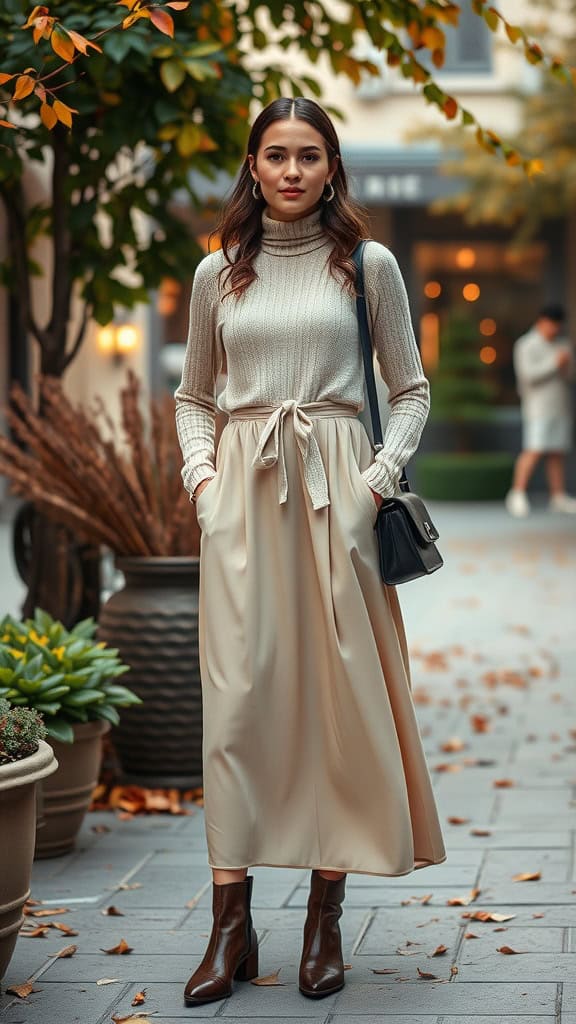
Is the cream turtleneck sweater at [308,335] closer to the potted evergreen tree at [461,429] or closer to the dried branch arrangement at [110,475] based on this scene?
the dried branch arrangement at [110,475]

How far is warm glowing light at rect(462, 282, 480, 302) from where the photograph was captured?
22594 millimetres

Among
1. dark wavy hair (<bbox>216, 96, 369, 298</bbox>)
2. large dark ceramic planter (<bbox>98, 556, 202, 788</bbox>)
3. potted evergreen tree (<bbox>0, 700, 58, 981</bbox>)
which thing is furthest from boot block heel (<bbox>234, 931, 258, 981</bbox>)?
large dark ceramic planter (<bbox>98, 556, 202, 788</bbox>)

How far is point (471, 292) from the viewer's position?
74.2 feet

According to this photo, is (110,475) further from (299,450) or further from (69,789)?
(299,450)

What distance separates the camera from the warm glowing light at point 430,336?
22594 mm

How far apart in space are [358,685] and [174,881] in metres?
1.41

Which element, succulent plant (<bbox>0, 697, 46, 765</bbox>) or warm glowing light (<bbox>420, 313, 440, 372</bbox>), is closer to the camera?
succulent plant (<bbox>0, 697, 46, 765</bbox>)

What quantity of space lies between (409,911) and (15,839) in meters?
1.36

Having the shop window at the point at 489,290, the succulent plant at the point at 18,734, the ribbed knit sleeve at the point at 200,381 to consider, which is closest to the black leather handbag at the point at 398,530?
the ribbed knit sleeve at the point at 200,381

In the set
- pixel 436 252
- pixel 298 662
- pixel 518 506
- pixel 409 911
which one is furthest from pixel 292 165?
pixel 436 252

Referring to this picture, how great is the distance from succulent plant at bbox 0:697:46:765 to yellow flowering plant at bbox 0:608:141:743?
750 mm

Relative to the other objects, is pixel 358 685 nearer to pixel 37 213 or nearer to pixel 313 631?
pixel 313 631

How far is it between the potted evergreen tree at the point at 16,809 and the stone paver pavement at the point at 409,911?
0.78 ft

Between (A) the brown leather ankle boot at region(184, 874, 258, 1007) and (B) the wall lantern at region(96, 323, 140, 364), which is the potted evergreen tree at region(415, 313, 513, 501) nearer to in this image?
(B) the wall lantern at region(96, 323, 140, 364)
